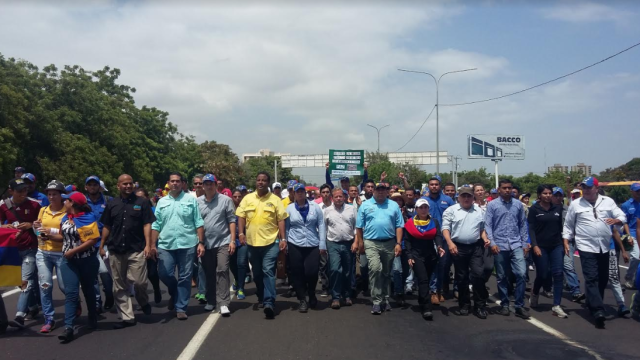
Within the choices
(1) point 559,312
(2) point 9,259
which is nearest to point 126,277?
(2) point 9,259

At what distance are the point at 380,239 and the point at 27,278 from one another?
491cm

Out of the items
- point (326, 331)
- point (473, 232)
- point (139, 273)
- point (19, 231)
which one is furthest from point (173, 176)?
point (473, 232)

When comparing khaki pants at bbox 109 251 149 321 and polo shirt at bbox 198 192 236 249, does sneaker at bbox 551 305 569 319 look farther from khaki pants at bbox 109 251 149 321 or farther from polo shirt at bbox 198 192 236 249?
khaki pants at bbox 109 251 149 321

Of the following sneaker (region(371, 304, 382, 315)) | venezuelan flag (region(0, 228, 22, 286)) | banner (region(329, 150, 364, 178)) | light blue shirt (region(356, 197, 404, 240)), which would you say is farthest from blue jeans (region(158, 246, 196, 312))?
banner (region(329, 150, 364, 178))

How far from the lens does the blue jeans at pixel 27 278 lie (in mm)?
6598

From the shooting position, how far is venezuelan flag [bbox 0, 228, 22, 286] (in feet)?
21.0

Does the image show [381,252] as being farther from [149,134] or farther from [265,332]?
[149,134]

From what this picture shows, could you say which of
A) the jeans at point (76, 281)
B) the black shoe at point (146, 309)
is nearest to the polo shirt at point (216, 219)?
the black shoe at point (146, 309)

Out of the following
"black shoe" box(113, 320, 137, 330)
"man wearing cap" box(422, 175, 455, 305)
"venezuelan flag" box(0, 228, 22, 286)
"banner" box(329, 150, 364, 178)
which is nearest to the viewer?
"venezuelan flag" box(0, 228, 22, 286)

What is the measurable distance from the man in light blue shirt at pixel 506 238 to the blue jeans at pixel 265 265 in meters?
3.21

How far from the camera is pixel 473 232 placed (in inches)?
287

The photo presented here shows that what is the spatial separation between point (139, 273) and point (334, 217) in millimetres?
3004

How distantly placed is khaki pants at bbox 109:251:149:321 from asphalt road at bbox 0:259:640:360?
29 cm

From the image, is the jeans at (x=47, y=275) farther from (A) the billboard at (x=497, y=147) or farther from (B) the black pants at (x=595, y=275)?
(A) the billboard at (x=497, y=147)
